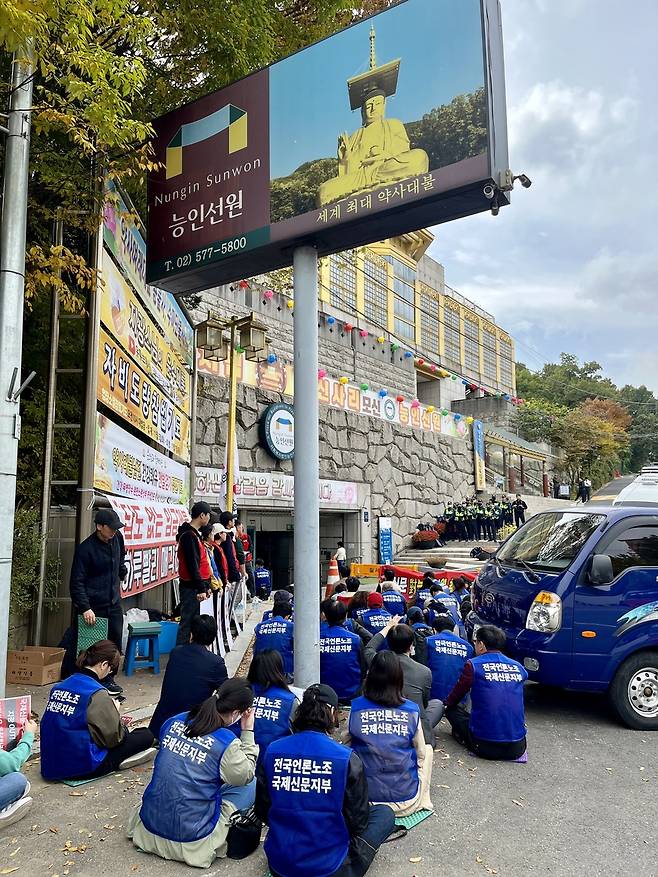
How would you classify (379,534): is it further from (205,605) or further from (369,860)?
(369,860)

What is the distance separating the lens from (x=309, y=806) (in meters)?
3.06

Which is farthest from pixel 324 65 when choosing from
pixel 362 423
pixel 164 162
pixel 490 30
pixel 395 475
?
pixel 395 475

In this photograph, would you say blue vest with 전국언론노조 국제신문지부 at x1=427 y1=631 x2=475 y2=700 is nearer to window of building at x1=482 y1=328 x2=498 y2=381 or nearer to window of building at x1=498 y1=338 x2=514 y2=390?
window of building at x1=482 y1=328 x2=498 y2=381

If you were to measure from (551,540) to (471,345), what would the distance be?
1685 inches

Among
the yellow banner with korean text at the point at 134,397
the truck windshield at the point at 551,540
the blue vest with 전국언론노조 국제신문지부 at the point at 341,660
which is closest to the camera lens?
the blue vest with 전국언론노조 국제신문지부 at the point at 341,660

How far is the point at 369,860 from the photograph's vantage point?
3289 mm

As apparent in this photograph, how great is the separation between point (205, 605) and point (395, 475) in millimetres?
17400

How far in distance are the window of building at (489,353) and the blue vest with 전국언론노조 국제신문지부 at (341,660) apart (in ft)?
150

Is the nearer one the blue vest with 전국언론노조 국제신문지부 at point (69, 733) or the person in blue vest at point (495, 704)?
the blue vest with 전국언론노조 국제신문지부 at point (69, 733)

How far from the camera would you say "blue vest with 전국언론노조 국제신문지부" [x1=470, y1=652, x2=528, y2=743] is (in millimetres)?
5062

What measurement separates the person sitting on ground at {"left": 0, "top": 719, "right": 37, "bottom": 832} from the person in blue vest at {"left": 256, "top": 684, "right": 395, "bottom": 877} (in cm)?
171

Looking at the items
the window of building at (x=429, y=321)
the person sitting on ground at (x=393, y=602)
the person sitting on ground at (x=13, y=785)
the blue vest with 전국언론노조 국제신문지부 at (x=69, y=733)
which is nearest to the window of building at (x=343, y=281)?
the window of building at (x=429, y=321)

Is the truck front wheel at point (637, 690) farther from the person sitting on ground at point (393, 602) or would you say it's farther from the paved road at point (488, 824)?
the person sitting on ground at point (393, 602)

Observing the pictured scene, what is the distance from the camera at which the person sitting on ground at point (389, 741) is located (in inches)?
156
